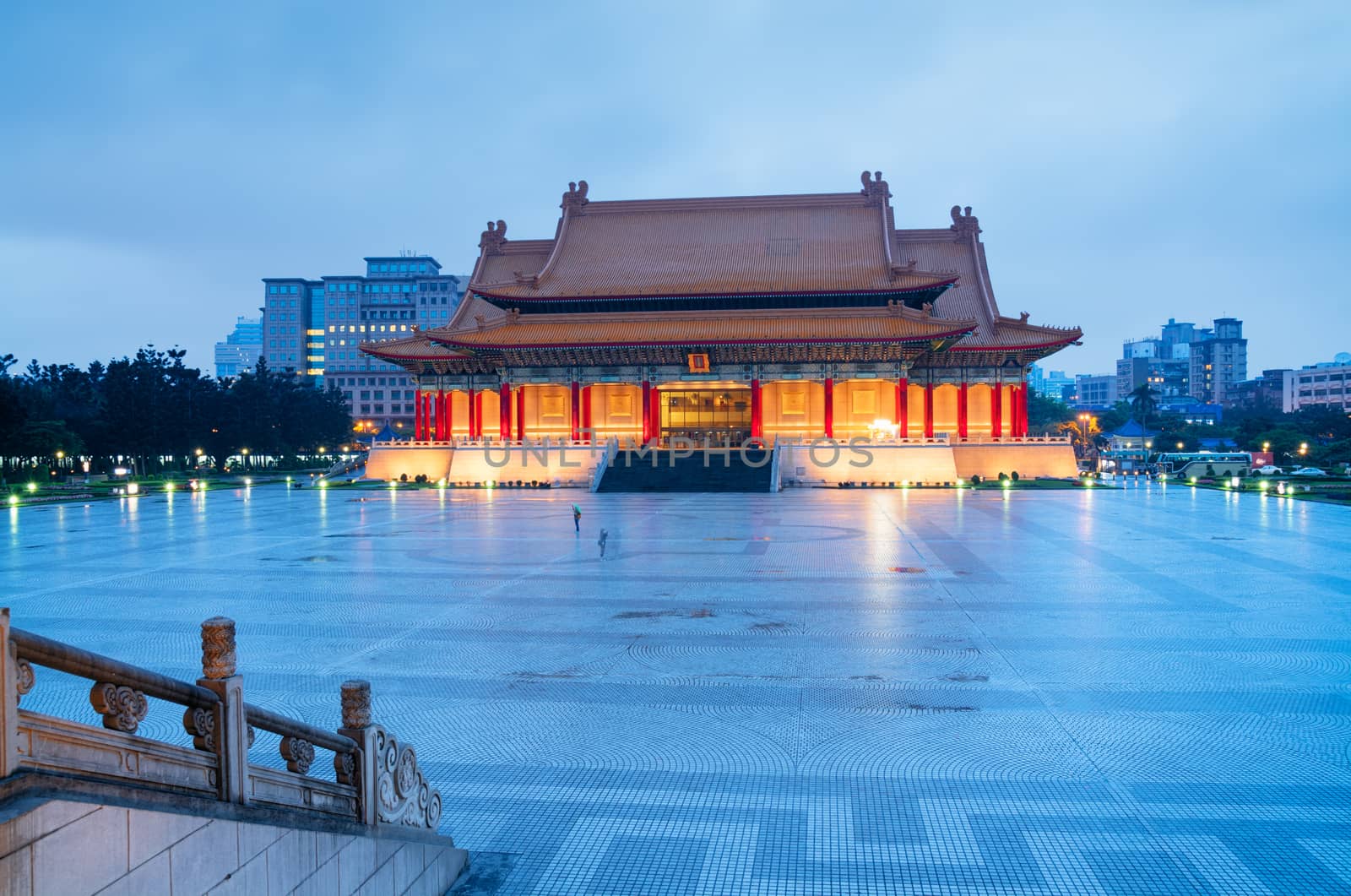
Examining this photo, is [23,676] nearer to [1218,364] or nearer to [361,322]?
[361,322]

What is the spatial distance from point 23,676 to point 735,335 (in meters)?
47.7

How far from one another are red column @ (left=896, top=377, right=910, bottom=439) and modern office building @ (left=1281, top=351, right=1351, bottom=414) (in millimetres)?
104890

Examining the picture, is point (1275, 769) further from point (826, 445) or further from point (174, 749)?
point (826, 445)

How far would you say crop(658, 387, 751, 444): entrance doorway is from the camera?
59.0 metres

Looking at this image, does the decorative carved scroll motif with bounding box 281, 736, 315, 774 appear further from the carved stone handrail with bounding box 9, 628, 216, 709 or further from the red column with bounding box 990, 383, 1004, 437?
the red column with bounding box 990, 383, 1004, 437

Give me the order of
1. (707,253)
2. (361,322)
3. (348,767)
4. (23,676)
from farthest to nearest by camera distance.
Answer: (361,322)
(707,253)
(348,767)
(23,676)

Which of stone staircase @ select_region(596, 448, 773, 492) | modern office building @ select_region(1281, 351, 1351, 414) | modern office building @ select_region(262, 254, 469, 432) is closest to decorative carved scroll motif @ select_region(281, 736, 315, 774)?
stone staircase @ select_region(596, 448, 773, 492)

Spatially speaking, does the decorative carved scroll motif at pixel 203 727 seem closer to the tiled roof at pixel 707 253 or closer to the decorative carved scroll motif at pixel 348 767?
the decorative carved scroll motif at pixel 348 767

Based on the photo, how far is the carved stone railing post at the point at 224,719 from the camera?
3.99 meters

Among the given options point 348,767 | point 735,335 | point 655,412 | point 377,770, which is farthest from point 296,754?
point 655,412

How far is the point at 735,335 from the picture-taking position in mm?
50000

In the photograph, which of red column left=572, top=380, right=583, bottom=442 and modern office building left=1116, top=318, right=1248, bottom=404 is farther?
modern office building left=1116, top=318, right=1248, bottom=404

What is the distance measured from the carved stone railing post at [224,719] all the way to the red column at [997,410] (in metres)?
54.0

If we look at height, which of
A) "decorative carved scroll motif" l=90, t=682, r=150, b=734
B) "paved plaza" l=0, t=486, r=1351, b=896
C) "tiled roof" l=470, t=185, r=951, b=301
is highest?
"tiled roof" l=470, t=185, r=951, b=301
